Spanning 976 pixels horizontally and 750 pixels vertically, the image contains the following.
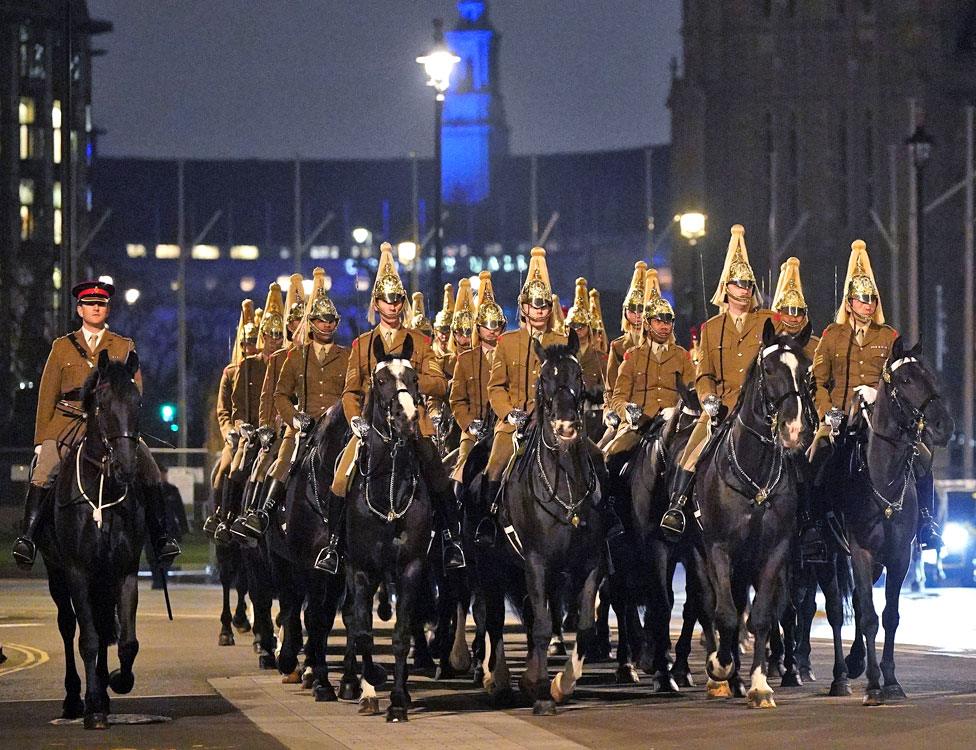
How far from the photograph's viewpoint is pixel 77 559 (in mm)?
16203

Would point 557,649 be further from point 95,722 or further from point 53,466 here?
point 95,722

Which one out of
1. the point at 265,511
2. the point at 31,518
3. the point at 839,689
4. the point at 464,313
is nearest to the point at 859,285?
the point at 839,689

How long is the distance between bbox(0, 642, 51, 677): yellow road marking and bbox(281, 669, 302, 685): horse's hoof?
2659 millimetres

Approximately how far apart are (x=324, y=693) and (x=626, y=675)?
9.45 feet

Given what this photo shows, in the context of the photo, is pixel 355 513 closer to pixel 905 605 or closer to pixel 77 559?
pixel 77 559

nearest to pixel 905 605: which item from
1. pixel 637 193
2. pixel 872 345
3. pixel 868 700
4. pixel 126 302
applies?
pixel 872 345

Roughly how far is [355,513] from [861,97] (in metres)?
81.6

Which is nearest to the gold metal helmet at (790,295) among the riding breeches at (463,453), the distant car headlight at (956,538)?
the riding breeches at (463,453)

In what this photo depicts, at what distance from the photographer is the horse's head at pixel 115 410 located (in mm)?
15875

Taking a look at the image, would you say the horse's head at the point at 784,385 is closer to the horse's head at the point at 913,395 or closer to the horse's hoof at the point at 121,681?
the horse's head at the point at 913,395

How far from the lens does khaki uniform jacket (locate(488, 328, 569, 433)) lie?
18.4 m

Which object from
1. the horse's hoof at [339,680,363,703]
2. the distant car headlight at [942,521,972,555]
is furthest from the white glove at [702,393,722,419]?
the distant car headlight at [942,521,972,555]

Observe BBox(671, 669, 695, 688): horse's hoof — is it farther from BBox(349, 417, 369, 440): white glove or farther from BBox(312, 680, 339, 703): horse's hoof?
BBox(349, 417, 369, 440): white glove

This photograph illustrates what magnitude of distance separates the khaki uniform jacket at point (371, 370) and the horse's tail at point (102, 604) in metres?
2.45
